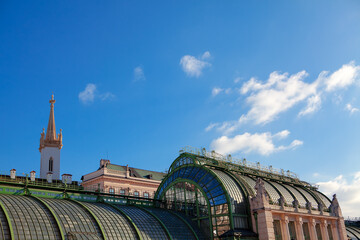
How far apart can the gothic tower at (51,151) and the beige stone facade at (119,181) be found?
73.1ft

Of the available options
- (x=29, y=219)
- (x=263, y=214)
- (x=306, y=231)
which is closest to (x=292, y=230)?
(x=306, y=231)

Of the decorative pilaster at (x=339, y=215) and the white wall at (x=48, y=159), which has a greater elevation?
the white wall at (x=48, y=159)

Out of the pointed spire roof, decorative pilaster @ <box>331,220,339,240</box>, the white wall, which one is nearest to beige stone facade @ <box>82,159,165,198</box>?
the white wall

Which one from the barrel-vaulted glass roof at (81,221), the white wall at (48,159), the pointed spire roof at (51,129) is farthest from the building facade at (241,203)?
the pointed spire roof at (51,129)

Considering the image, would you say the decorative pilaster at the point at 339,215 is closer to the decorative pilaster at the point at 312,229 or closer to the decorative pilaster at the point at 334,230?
the decorative pilaster at the point at 334,230

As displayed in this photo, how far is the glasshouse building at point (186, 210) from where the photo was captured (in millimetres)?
46188

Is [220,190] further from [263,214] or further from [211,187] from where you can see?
[263,214]

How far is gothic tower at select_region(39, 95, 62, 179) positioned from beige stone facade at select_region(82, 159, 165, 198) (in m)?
22.3

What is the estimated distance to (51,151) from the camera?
137 metres

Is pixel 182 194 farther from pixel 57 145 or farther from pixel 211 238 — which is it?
pixel 57 145

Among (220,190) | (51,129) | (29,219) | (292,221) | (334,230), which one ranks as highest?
(51,129)

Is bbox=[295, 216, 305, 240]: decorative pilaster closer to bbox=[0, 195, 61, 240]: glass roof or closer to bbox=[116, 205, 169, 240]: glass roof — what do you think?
bbox=[116, 205, 169, 240]: glass roof

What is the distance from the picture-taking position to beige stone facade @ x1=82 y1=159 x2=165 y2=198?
108m

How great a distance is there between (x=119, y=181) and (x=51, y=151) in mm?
40214
